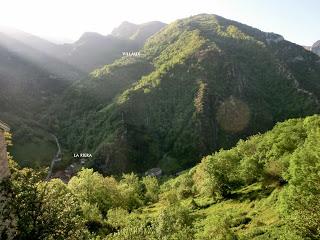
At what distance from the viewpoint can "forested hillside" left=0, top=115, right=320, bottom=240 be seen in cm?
2988

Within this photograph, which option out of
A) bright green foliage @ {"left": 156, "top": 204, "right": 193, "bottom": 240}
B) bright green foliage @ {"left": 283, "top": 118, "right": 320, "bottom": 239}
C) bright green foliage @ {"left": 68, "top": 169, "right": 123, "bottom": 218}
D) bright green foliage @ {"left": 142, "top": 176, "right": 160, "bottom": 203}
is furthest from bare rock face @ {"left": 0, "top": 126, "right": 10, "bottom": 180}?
bright green foliage @ {"left": 142, "top": 176, "right": 160, "bottom": 203}

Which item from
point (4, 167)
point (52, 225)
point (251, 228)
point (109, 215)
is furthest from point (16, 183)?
point (109, 215)

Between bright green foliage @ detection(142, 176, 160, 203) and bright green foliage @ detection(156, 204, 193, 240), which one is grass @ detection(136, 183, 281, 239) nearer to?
bright green foliage @ detection(156, 204, 193, 240)

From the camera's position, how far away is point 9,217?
28.4 meters

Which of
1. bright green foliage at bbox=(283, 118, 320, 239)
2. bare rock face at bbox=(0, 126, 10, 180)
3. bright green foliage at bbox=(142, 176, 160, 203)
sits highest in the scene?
bare rock face at bbox=(0, 126, 10, 180)

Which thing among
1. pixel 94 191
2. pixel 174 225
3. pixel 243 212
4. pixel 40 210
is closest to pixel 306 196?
pixel 174 225

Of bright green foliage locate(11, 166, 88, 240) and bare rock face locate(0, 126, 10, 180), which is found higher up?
bare rock face locate(0, 126, 10, 180)

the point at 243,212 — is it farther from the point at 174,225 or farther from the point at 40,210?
the point at 40,210

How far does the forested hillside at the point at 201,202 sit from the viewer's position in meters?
29.9

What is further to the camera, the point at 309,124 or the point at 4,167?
the point at 309,124

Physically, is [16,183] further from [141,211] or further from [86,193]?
[141,211]

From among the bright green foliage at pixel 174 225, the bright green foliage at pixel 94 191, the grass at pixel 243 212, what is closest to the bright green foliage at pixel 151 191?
the grass at pixel 243 212

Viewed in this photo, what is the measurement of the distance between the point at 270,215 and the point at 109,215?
1283 inches

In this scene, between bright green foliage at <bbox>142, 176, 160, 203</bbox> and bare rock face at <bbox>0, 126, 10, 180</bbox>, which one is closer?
bare rock face at <bbox>0, 126, 10, 180</bbox>
